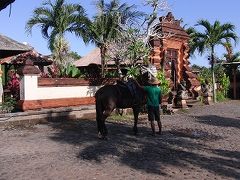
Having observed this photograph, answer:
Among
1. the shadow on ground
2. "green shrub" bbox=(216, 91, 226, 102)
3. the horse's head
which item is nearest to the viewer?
the shadow on ground

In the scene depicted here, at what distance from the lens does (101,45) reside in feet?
67.4

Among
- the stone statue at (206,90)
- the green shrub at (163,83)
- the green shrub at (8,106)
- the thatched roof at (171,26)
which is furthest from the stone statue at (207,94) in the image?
the green shrub at (8,106)

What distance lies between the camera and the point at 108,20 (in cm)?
2072

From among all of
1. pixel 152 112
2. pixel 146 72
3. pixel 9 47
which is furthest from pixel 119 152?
pixel 9 47

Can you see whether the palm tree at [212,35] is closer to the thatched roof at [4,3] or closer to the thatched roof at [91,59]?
the thatched roof at [91,59]

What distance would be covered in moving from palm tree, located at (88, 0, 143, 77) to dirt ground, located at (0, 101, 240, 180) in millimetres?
6952

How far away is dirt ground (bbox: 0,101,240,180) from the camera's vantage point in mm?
7723

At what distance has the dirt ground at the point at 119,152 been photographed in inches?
304

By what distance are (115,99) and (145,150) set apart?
7.67 feet

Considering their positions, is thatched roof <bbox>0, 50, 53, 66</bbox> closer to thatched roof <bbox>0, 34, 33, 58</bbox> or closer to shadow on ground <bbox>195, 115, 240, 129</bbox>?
thatched roof <bbox>0, 34, 33, 58</bbox>

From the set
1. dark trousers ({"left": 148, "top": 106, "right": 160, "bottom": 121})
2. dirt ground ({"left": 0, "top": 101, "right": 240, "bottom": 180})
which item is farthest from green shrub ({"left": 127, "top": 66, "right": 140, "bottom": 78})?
dark trousers ({"left": 148, "top": 106, "right": 160, "bottom": 121})

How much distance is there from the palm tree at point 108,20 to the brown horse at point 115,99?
7939mm

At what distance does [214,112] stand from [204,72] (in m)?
11.2

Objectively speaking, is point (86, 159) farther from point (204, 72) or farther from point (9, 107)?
point (204, 72)
